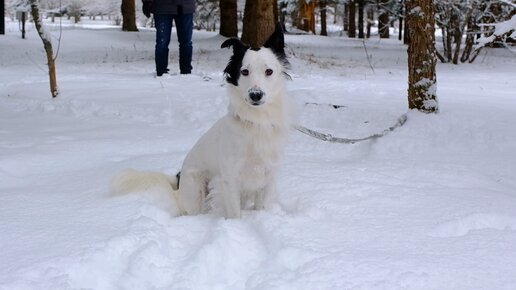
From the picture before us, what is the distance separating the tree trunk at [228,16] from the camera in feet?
47.1

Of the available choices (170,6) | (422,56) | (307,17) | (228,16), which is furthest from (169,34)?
(307,17)

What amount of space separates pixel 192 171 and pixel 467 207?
1.68 meters

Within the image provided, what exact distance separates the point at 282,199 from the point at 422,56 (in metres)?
2.49

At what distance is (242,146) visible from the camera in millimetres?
2891

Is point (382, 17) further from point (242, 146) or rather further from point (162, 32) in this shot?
point (242, 146)

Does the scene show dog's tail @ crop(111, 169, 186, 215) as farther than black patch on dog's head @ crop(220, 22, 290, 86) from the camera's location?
Yes

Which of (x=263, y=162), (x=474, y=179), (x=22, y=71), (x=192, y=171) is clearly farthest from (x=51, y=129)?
(x=22, y=71)

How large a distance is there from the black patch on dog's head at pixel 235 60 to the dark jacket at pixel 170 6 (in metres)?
5.09

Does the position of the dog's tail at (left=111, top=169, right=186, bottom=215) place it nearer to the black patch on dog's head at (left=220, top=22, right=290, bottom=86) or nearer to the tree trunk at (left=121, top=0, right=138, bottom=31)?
the black patch on dog's head at (left=220, top=22, right=290, bottom=86)

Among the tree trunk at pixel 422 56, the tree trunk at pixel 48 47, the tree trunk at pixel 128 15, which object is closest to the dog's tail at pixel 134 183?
the tree trunk at pixel 422 56

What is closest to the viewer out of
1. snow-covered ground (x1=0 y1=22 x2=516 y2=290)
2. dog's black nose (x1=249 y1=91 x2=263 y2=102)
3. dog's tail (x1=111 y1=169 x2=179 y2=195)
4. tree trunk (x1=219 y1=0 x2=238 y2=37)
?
snow-covered ground (x1=0 y1=22 x2=516 y2=290)

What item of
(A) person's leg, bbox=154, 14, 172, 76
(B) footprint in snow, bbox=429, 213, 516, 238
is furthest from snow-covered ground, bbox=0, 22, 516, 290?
(A) person's leg, bbox=154, 14, 172, 76

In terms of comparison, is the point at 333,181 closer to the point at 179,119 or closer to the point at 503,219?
the point at 503,219

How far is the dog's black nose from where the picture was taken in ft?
8.98
